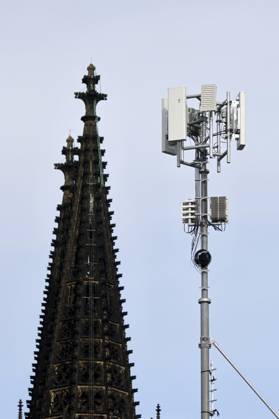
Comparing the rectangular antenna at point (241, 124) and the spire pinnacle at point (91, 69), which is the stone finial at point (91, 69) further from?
the rectangular antenna at point (241, 124)

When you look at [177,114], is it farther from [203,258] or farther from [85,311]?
[85,311]

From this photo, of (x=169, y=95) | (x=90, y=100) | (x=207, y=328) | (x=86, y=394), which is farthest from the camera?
(x=90, y=100)

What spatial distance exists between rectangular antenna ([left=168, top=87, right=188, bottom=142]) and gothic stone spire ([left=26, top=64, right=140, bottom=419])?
73.5 metres

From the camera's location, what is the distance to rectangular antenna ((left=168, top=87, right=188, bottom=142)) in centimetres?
5647

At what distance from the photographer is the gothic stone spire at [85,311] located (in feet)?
428

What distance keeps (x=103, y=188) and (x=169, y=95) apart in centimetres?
7997

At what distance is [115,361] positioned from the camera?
432ft

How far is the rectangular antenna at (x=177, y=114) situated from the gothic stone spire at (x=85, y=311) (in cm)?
7346

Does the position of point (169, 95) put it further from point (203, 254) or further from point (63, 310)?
point (63, 310)

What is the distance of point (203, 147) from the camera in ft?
182

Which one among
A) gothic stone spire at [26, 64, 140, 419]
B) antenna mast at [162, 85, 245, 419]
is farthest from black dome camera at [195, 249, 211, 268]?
gothic stone spire at [26, 64, 140, 419]

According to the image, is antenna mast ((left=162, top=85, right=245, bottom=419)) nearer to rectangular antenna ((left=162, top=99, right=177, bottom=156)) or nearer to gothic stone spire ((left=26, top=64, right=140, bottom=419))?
rectangular antenna ((left=162, top=99, right=177, bottom=156))

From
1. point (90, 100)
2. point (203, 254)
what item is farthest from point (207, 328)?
point (90, 100)

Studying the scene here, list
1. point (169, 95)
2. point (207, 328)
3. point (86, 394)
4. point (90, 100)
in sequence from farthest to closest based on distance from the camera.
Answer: point (90, 100), point (86, 394), point (169, 95), point (207, 328)
